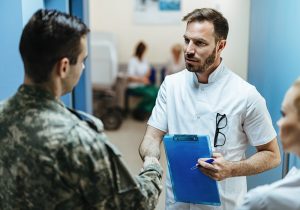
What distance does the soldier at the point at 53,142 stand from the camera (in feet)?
3.04

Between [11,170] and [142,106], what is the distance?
510 centimetres

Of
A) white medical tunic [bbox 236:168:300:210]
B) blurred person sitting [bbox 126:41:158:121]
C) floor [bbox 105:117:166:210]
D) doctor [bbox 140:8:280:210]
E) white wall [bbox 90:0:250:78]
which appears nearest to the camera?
white medical tunic [bbox 236:168:300:210]

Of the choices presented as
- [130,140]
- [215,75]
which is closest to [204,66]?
[215,75]

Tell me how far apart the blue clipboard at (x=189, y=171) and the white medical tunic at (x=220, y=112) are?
7 cm

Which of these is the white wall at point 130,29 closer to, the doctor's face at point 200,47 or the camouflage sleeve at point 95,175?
the doctor's face at point 200,47

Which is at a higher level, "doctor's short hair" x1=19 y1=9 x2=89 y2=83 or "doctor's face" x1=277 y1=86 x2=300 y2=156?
"doctor's short hair" x1=19 y1=9 x2=89 y2=83

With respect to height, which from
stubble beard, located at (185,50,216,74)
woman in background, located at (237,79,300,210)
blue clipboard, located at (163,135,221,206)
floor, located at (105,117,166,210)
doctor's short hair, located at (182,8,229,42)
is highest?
doctor's short hair, located at (182,8,229,42)

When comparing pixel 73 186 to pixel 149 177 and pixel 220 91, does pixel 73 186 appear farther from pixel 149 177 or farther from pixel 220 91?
pixel 220 91

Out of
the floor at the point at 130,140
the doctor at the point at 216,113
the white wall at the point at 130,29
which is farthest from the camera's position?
the white wall at the point at 130,29

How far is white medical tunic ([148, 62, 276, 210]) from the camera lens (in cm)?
149

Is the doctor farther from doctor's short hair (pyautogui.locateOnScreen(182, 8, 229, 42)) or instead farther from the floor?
the floor

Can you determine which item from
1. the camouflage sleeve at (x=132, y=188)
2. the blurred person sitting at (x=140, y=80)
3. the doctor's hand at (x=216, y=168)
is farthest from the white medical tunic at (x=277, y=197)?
the blurred person sitting at (x=140, y=80)

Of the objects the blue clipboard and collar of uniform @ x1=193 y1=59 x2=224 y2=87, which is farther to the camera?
collar of uniform @ x1=193 y1=59 x2=224 y2=87

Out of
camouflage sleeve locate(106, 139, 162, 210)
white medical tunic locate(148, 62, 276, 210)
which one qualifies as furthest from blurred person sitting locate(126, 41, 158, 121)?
camouflage sleeve locate(106, 139, 162, 210)
